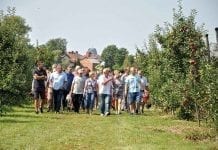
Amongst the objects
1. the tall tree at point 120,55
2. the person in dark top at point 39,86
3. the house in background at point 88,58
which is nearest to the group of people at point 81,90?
the person in dark top at point 39,86

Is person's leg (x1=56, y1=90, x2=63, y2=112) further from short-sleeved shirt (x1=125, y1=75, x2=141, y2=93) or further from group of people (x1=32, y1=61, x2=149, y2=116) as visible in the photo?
short-sleeved shirt (x1=125, y1=75, x2=141, y2=93)

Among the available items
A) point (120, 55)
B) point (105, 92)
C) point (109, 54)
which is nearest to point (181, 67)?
point (105, 92)

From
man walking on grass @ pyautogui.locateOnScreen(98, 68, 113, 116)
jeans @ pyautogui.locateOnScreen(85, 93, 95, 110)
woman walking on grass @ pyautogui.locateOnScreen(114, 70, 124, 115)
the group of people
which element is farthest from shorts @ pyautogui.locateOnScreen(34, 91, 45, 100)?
woman walking on grass @ pyautogui.locateOnScreen(114, 70, 124, 115)

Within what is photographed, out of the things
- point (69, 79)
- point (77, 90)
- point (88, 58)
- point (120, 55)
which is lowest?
point (77, 90)

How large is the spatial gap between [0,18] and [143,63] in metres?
14.0

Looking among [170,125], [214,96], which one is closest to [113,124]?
[170,125]

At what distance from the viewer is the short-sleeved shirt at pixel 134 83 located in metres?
23.1

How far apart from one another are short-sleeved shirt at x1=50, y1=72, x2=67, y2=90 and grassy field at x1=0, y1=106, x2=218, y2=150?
12.6 ft

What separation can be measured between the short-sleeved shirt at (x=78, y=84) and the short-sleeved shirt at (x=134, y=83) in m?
1.91

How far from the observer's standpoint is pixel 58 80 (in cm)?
2253

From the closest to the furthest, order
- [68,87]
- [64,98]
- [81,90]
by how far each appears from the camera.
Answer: [81,90] → [64,98] → [68,87]

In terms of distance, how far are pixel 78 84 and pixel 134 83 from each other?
2.29 m

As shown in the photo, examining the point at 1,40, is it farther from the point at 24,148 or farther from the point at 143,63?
the point at 143,63

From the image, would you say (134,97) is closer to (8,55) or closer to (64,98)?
(64,98)
